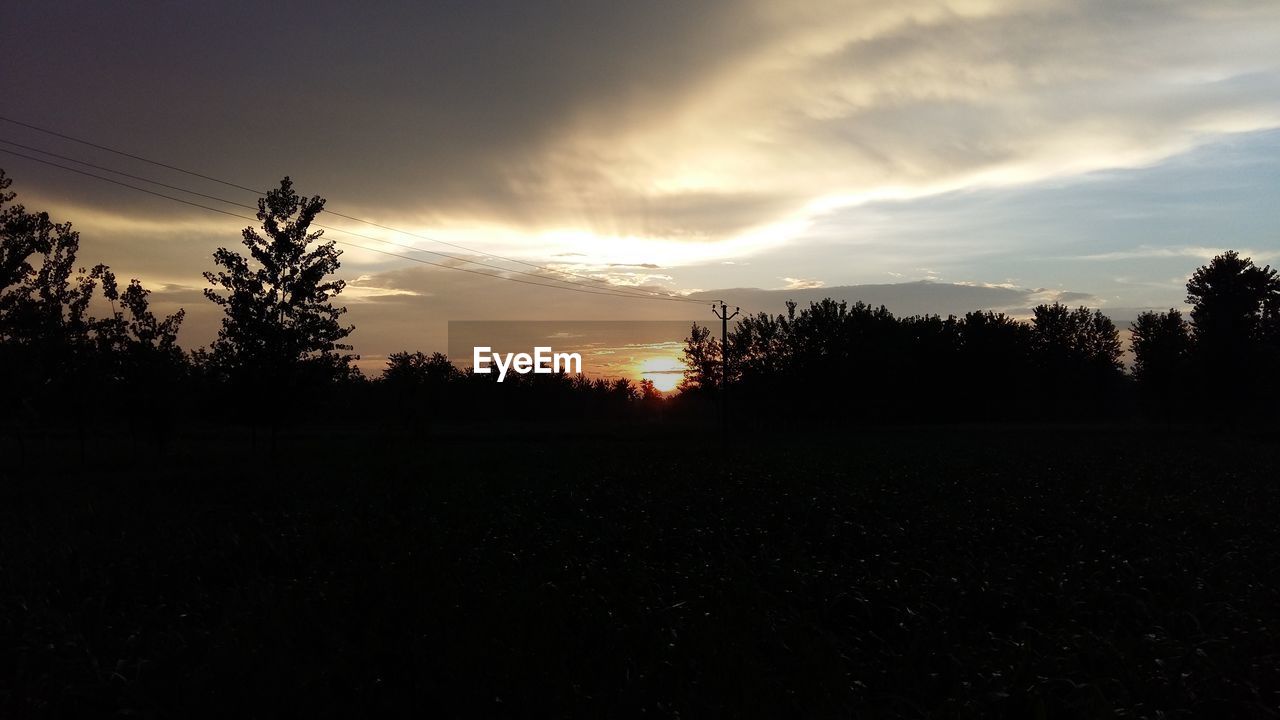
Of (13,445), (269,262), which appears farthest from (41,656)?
(13,445)

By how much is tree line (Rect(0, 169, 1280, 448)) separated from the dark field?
11294 millimetres

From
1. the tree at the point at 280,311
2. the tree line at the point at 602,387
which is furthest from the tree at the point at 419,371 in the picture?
the tree at the point at 280,311

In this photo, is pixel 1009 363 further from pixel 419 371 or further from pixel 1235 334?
pixel 419 371

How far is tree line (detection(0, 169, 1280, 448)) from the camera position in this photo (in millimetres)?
32438

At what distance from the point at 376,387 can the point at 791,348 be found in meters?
71.6

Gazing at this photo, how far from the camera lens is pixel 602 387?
554 ft

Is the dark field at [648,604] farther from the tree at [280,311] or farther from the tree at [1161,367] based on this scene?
the tree at [1161,367]

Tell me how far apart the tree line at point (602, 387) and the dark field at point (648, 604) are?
445 inches

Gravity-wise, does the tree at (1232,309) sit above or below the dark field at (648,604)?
above

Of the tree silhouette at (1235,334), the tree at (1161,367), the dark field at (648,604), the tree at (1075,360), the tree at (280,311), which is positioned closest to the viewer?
the dark field at (648,604)

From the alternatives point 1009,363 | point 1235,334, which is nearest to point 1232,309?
point 1235,334

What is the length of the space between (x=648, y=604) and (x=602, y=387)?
519 feet

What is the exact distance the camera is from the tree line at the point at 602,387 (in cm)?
3244

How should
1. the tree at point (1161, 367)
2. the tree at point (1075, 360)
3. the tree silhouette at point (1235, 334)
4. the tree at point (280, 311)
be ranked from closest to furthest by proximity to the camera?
the tree at point (280, 311) < the tree silhouette at point (1235, 334) < the tree at point (1161, 367) < the tree at point (1075, 360)
